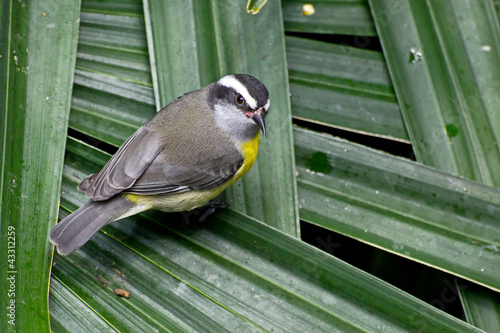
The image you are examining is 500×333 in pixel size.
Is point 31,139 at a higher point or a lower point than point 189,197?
higher

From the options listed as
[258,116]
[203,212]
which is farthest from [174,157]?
[258,116]

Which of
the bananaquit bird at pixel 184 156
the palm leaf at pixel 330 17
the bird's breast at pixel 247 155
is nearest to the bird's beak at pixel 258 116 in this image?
the bananaquit bird at pixel 184 156

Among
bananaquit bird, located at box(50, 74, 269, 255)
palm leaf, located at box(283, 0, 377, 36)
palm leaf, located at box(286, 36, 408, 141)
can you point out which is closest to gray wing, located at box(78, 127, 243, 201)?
bananaquit bird, located at box(50, 74, 269, 255)

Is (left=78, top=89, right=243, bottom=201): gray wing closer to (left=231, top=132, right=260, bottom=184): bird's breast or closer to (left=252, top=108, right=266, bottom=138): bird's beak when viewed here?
(left=231, top=132, right=260, bottom=184): bird's breast

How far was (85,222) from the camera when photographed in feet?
6.17

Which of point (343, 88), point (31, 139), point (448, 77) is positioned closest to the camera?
point (31, 139)

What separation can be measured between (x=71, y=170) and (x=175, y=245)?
1.83 ft

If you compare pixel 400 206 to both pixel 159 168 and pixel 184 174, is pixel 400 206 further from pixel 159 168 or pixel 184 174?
pixel 159 168

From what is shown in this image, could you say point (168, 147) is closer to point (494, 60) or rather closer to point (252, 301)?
point (252, 301)

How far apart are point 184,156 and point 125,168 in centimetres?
24

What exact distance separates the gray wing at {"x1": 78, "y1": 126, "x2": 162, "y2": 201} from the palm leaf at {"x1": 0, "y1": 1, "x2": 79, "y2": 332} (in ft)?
0.49

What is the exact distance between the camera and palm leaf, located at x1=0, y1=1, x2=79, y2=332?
1767mm

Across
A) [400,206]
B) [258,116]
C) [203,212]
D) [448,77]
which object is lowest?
[203,212]

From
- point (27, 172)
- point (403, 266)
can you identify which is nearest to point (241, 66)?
point (27, 172)
